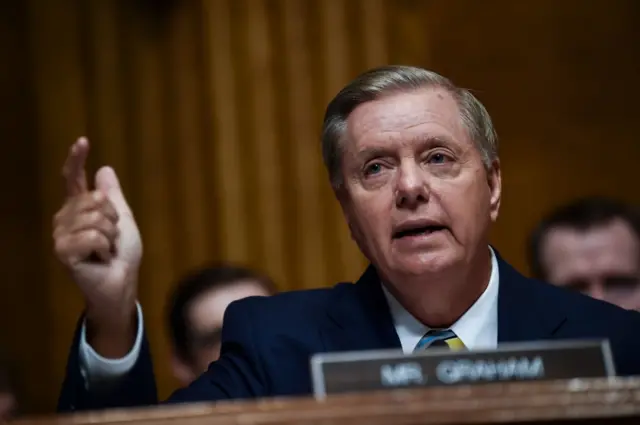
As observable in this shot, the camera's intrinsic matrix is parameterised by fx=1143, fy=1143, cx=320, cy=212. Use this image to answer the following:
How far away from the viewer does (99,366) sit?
85.6 inches

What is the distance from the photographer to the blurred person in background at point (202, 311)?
281 cm

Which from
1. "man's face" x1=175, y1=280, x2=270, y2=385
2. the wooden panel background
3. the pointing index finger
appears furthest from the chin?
the wooden panel background

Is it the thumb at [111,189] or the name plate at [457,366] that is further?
the thumb at [111,189]

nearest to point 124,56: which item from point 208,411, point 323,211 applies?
point 323,211

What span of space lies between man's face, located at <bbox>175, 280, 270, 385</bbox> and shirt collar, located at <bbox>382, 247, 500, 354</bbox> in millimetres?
749

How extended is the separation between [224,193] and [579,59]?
4.39ft

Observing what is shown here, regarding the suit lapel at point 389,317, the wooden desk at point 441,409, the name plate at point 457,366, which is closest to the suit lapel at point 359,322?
the suit lapel at point 389,317

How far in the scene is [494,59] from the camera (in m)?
4.05

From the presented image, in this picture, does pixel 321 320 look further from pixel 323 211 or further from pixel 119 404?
pixel 323 211

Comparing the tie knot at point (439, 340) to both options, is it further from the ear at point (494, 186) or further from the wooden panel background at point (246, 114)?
the wooden panel background at point (246, 114)

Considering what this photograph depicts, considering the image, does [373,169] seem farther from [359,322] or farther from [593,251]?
[593,251]

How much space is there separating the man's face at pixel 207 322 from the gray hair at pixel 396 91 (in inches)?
28.1

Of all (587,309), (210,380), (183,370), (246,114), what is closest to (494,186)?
(587,309)

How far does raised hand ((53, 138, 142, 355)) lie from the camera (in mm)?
2098
